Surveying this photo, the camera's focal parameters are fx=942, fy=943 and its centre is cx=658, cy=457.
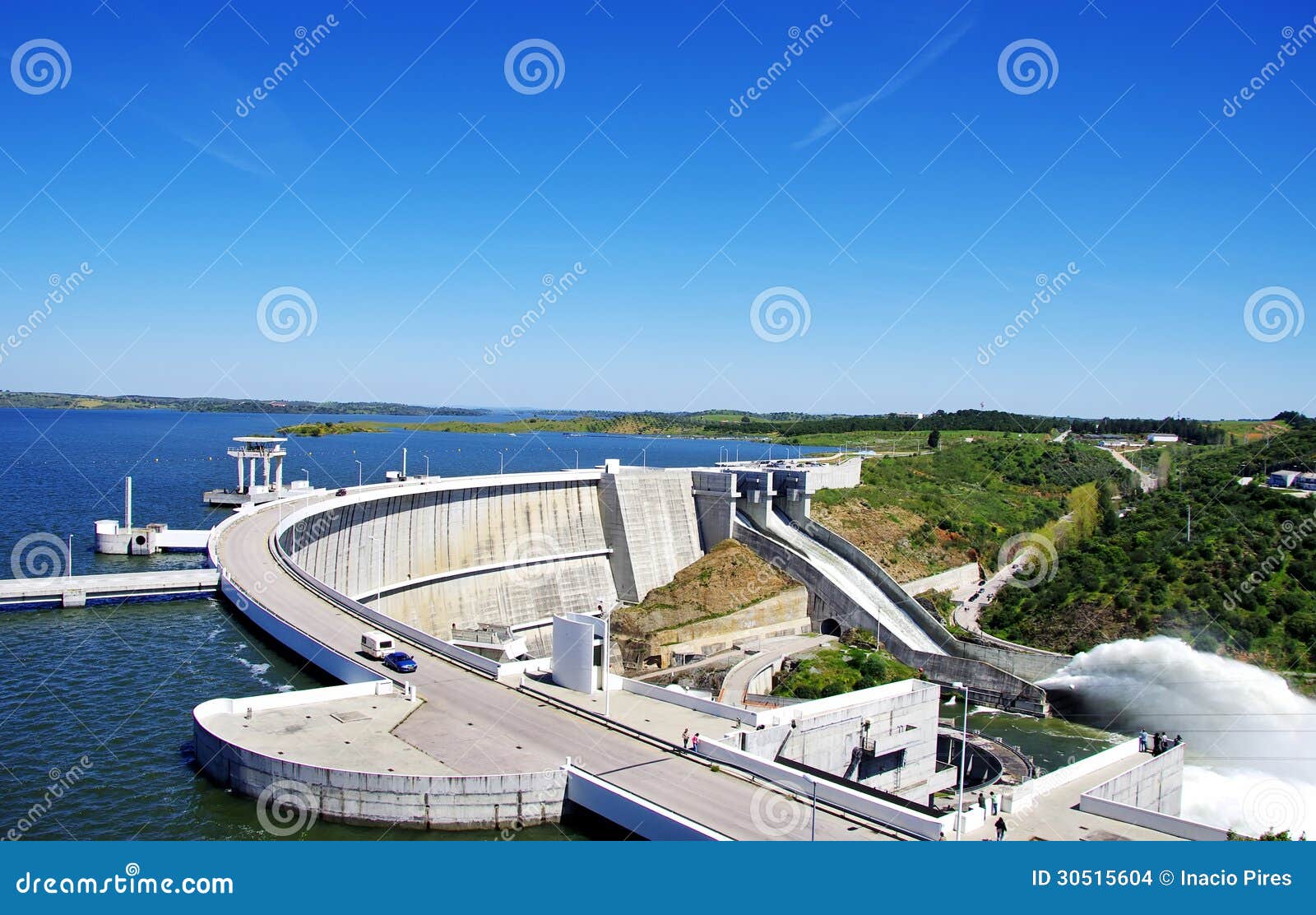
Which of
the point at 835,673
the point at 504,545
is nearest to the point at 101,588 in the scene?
the point at 504,545

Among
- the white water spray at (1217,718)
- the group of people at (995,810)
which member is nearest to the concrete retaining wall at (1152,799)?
the group of people at (995,810)

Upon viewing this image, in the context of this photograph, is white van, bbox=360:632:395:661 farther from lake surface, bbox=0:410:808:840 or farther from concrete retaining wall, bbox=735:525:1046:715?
concrete retaining wall, bbox=735:525:1046:715

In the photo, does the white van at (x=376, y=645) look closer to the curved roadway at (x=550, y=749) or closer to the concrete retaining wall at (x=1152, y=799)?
the curved roadway at (x=550, y=749)

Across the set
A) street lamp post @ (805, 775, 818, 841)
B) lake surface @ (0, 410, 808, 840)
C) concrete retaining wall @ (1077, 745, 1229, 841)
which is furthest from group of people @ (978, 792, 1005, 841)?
lake surface @ (0, 410, 808, 840)

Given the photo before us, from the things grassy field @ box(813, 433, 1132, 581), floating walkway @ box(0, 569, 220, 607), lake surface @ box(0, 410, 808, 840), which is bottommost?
lake surface @ box(0, 410, 808, 840)

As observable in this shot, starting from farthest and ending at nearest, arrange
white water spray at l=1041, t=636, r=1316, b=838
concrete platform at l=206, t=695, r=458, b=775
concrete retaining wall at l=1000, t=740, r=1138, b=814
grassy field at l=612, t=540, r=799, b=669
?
1. grassy field at l=612, t=540, r=799, b=669
2. white water spray at l=1041, t=636, r=1316, b=838
3. concrete retaining wall at l=1000, t=740, r=1138, b=814
4. concrete platform at l=206, t=695, r=458, b=775

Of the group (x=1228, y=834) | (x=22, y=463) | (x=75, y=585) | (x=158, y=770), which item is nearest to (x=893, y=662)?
(x=1228, y=834)

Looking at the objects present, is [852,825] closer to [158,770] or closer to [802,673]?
[158,770]
